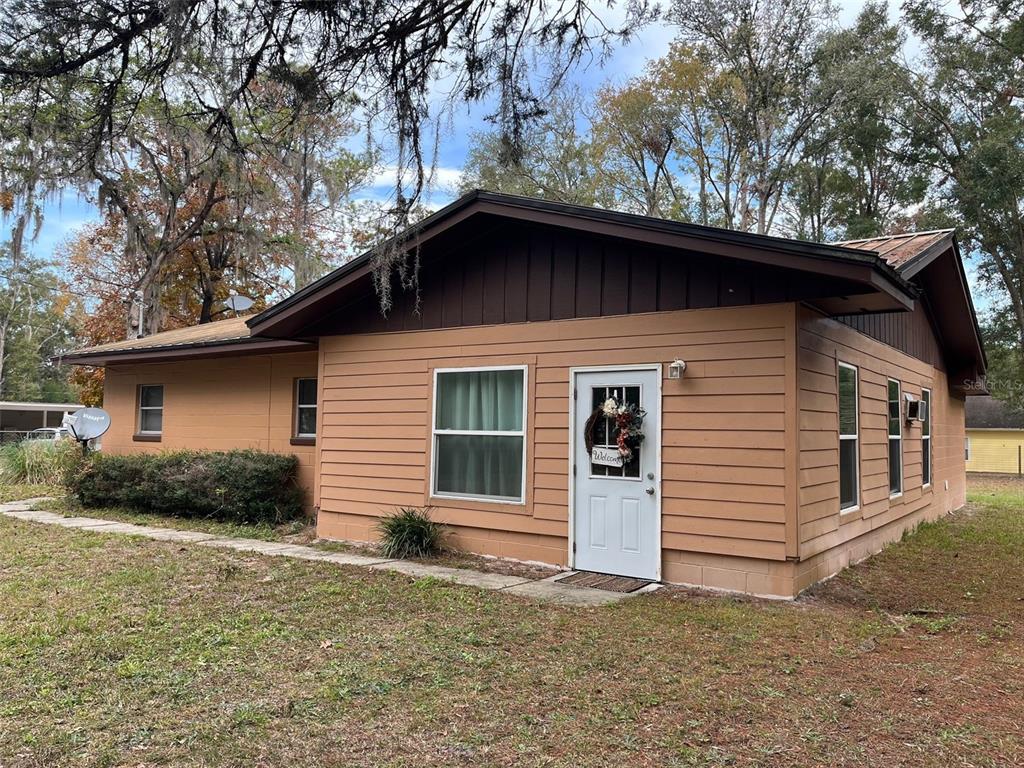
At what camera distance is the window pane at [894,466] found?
870 cm

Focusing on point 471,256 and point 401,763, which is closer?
point 401,763

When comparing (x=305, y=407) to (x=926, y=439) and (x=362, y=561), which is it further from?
(x=926, y=439)

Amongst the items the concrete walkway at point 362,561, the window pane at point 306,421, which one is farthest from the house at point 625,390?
the window pane at point 306,421

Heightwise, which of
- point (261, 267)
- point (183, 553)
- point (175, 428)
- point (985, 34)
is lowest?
point (183, 553)

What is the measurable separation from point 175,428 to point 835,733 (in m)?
10.9

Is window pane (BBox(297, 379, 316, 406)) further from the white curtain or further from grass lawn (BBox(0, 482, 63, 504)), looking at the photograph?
grass lawn (BBox(0, 482, 63, 504))

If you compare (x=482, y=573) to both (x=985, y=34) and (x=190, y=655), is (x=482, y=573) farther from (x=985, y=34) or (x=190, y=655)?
(x=985, y=34)

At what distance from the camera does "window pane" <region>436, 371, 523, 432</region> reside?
7094 mm

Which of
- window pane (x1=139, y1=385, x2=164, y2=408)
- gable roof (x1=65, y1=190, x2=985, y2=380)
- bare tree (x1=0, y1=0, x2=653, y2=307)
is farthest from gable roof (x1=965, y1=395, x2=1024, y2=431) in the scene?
bare tree (x1=0, y1=0, x2=653, y2=307)

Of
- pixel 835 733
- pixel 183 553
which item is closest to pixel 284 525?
pixel 183 553

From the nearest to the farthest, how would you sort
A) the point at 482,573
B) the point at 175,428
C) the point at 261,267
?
the point at 482,573 < the point at 175,428 < the point at 261,267

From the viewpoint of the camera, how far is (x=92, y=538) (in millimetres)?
7996

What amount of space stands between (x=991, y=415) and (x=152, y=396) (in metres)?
30.8

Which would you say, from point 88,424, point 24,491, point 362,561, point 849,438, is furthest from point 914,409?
point 24,491
